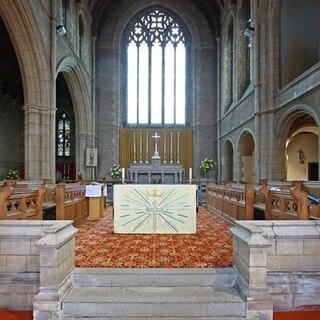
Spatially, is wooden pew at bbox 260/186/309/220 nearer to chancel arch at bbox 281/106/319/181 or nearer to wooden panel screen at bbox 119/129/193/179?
chancel arch at bbox 281/106/319/181

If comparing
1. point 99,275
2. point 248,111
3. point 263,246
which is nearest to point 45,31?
point 248,111

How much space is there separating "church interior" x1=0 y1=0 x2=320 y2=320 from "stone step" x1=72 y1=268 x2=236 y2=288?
0.04ft

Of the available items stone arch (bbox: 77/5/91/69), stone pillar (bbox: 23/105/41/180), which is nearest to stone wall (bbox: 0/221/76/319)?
stone pillar (bbox: 23/105/41/180)

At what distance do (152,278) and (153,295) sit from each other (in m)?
0.23

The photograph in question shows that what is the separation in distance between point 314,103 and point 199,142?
9937mm

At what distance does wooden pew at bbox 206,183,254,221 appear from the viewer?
5.79m

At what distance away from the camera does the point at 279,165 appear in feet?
33.3

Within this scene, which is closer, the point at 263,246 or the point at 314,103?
the point at 263,246

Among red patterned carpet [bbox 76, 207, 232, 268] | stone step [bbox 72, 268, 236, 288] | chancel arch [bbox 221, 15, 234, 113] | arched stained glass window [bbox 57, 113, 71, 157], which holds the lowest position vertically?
stone step [bbox 72, 268, 236, 288]

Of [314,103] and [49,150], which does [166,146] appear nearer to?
[49,150]

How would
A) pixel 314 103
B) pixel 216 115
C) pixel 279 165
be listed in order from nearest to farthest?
pixel 314 103 < pixel 279 165 < pixel 216 115

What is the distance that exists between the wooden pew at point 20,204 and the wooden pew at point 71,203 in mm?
499

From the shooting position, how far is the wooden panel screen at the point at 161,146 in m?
17.9

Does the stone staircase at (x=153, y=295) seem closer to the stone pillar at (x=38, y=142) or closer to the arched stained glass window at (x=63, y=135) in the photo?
the stone pillar at (x=38, y=142)
